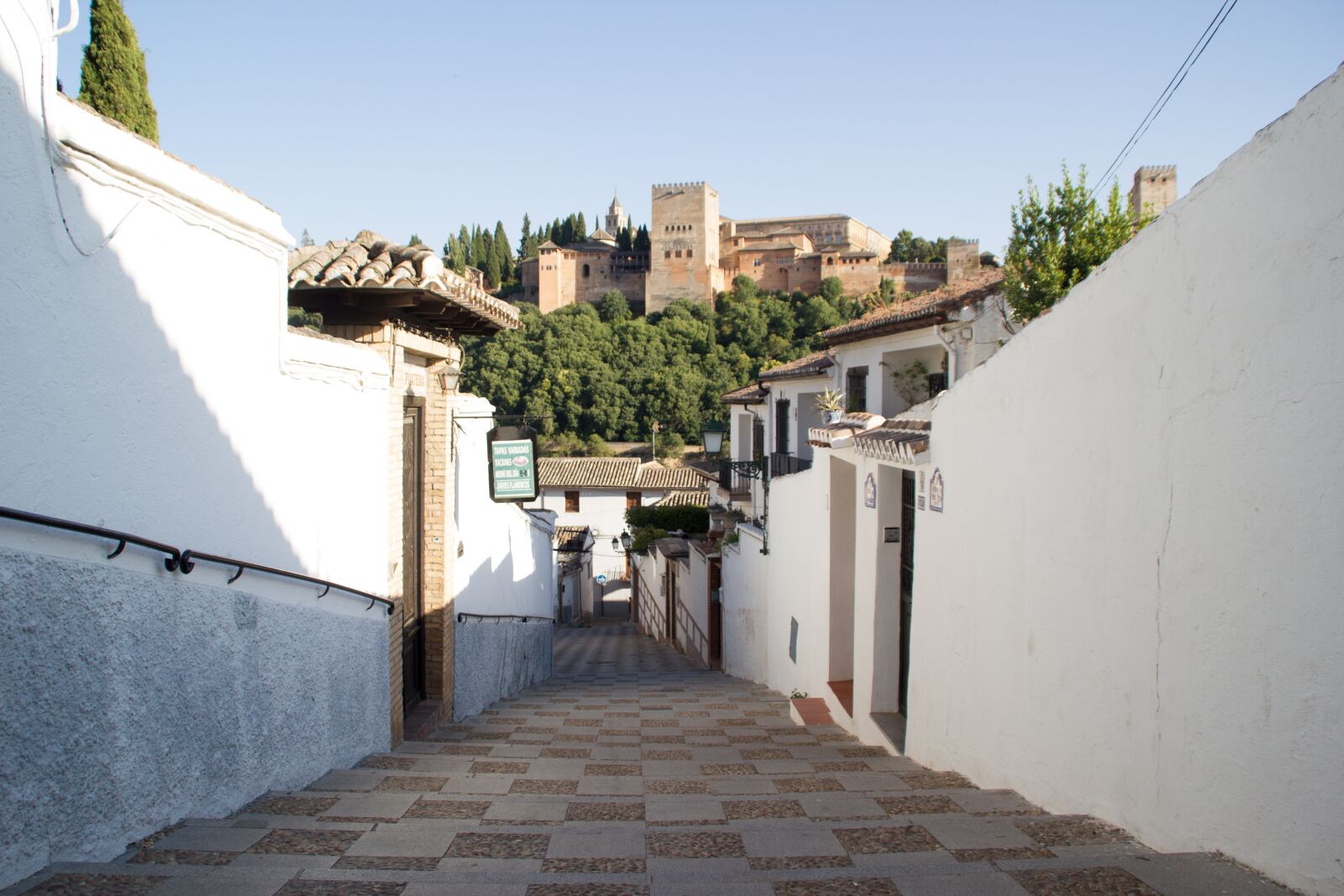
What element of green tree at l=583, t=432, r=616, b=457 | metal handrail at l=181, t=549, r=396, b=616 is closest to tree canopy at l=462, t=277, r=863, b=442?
green tree at l=583, t=432, r=616, b=457

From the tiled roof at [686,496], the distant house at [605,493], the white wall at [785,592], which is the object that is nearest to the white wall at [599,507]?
the distant house at [605,493]

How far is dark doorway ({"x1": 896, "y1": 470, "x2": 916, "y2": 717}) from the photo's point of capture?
6887mm

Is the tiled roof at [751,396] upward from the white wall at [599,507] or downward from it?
upward

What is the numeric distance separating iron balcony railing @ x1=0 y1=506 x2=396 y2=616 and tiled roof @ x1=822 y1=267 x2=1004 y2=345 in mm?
10913

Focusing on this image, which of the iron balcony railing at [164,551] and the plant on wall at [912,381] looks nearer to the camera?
the iron balcony railing at [164,551]

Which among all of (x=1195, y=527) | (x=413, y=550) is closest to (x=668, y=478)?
(x=413, y=550)

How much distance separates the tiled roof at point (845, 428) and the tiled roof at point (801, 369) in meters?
10.4

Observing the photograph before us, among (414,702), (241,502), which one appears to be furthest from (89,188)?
(414,702)

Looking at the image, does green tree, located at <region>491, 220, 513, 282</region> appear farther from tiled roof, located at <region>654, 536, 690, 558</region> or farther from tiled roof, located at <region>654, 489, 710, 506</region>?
tiled roof, located at <region>654, 536, 690, 558</region>

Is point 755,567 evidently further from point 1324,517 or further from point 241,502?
point 1324,517

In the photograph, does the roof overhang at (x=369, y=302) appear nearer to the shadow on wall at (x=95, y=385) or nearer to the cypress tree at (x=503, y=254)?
the shadow on wall at (x=95, y=385)

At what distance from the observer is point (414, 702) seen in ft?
24.1

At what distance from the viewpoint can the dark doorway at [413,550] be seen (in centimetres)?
725

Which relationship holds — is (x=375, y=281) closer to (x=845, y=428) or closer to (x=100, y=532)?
(x=100, y=532)
